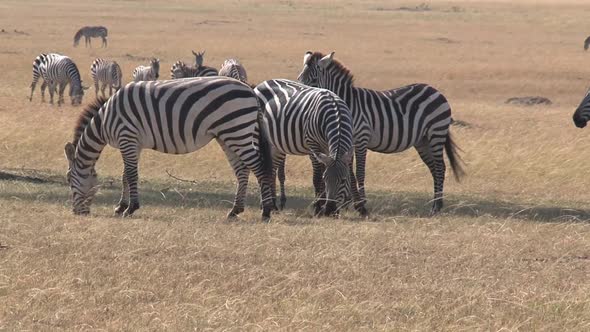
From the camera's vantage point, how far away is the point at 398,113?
→ 46.3ft

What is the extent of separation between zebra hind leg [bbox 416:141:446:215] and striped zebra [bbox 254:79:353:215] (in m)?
1.60

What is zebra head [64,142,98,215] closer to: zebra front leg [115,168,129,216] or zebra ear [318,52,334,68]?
zebra front leg [115,168,129,216]

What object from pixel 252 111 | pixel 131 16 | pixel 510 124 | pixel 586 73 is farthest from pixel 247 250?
pixel 131 16

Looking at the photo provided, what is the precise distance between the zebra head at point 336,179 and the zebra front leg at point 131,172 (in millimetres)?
2026

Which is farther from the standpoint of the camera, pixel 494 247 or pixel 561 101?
pixel 561 101

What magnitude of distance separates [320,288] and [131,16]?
64125mm

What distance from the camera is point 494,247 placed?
948cm

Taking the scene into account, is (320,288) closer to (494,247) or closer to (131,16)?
(494,247)

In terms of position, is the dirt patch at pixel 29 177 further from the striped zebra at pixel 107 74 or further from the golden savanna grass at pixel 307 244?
the striped zebra at pixel 107 74

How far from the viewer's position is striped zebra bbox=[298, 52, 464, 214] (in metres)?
14.0

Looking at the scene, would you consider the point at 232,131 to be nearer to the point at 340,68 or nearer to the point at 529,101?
the point at 340,68

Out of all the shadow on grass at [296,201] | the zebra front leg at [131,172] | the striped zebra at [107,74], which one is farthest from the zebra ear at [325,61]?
the striped zebra at [107,74]

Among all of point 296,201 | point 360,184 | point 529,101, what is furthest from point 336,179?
point 529,101

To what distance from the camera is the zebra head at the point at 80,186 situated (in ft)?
38.7
